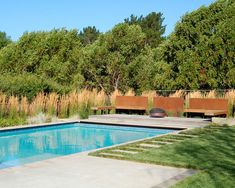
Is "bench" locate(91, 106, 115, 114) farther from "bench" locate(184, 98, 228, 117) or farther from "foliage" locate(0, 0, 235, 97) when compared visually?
"bench" locate(184, 98, 228, 117)

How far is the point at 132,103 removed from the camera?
51.6 feet

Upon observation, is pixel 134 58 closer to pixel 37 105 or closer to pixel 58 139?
pixel 37 105

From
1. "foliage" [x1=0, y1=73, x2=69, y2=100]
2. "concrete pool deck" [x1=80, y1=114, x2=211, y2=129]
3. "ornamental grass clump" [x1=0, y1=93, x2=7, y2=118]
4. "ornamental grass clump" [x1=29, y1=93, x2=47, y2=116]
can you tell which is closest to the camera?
"concrete pool deck" [x1=80, y1=114, x2=211, y2=129]

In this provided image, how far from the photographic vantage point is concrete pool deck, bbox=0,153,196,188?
15.7ft

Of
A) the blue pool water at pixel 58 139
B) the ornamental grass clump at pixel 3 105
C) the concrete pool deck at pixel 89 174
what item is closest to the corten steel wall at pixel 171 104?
the blue pool water at pixel 58 139

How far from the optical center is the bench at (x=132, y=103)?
1538 cm

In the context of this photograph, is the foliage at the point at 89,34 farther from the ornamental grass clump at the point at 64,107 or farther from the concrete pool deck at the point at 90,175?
the concrete pool deck at the point at 90,175

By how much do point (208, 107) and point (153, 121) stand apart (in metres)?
2.22

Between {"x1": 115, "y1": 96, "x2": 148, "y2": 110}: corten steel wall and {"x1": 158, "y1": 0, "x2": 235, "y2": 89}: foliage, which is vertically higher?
{"x1": 158, "y1": 0, "x2": 235, "y2": 89}: foliage

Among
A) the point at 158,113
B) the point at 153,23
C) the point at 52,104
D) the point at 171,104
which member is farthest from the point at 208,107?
the point at 153,23

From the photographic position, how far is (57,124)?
12914 millimetres

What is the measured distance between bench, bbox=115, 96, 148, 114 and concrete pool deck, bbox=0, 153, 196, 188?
922cm

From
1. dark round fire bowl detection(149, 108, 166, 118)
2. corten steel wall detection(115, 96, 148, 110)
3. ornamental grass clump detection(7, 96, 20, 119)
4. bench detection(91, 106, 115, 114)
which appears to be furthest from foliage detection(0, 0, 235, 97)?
dark round fire bowl detection(149, 108, 166, 118)

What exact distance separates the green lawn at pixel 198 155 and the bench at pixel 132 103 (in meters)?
5.89
